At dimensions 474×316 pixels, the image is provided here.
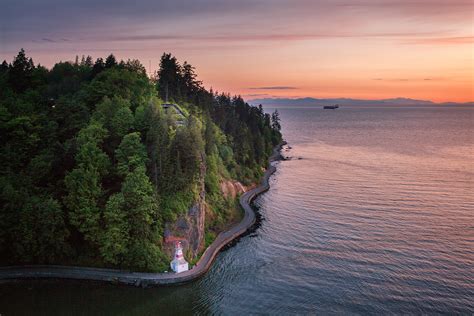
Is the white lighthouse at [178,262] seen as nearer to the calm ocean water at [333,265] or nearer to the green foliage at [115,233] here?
the calm ocean water at [333,265]

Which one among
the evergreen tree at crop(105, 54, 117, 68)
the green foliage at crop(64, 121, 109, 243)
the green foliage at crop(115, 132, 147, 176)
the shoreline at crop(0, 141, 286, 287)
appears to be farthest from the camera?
the evergreen tree at crop(105, 54, 117, 68)

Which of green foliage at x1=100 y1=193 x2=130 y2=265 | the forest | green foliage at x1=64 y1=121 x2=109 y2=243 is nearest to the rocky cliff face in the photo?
the forest

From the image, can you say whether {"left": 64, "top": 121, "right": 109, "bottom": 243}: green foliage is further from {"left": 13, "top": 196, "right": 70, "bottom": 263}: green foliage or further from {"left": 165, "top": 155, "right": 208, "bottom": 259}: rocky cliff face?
{"left": 165, "top": 155, "right": 208, "bottom": 259}: rocky cliff face

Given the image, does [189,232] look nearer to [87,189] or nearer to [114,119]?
[87,189]

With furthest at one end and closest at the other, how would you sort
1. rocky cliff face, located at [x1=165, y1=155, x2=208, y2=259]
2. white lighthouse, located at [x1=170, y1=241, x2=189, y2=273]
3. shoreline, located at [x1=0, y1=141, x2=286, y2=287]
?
rocky cliff face, located at [x1=165, y1=155, x2=208, y2=259] → white lighthouse, located at [x1=170, y1=241, x2=189, y2=273] → shoreline, located at [x1=0, y1=141, x2=286, y2=287]

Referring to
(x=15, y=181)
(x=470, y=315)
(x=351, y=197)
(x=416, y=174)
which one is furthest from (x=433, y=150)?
(x=15, y=181)

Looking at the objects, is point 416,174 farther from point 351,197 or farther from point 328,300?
point 328,300
